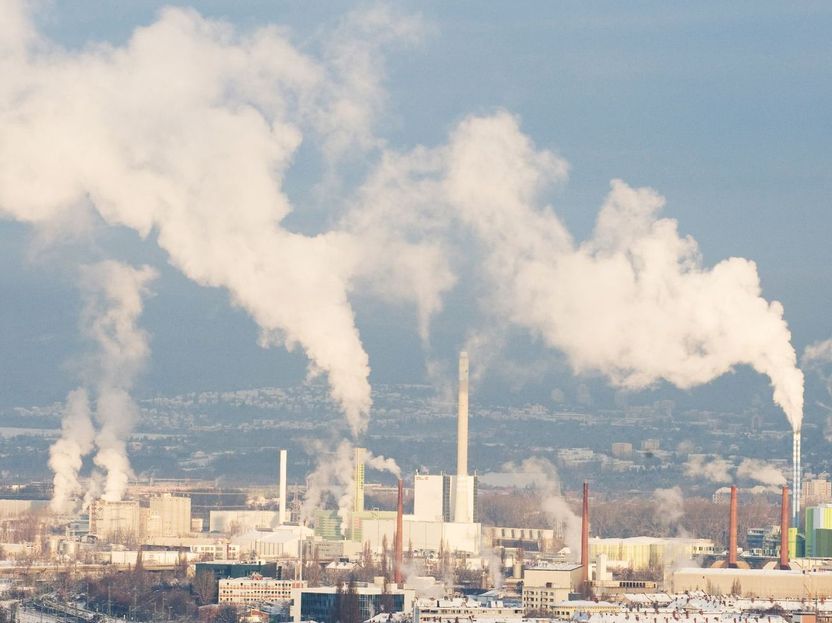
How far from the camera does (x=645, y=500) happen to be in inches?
3878

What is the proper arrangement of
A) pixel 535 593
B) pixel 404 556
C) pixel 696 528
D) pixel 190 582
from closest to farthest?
1. pixel 535 593
2. pixel 190 582
3. pixel 404 556
4. pixel 696 528

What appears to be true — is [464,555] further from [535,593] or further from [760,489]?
[535,593]

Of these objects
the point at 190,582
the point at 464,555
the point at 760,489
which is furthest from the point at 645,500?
the point at 190,582

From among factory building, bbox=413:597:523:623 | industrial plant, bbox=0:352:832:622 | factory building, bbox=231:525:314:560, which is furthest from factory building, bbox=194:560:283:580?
factory building, bbox=413:597:523:623

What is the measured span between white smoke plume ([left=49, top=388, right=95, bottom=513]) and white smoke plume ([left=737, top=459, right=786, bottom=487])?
81.3 ft

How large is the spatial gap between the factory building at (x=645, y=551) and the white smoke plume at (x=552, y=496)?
35.0 inches

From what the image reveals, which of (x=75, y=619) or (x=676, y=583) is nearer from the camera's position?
(x=75, y=619)

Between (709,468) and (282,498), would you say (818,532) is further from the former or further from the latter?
(282,498)

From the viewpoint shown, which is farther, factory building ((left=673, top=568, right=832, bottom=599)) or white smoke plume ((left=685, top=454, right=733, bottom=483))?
white smoke plume ((left=685, top=454, right=733, bottom=483))

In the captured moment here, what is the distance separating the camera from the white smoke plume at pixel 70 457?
A: 338 ft

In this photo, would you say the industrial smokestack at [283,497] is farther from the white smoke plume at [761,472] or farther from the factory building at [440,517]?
the white smoke plume at [761,472]

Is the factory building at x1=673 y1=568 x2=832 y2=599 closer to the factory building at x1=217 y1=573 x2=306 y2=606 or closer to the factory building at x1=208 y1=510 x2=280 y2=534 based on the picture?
the factory building at x1=217 y1=573 x2=306 y2=606

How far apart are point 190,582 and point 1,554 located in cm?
1379

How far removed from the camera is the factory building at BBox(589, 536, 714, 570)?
79938 mm
